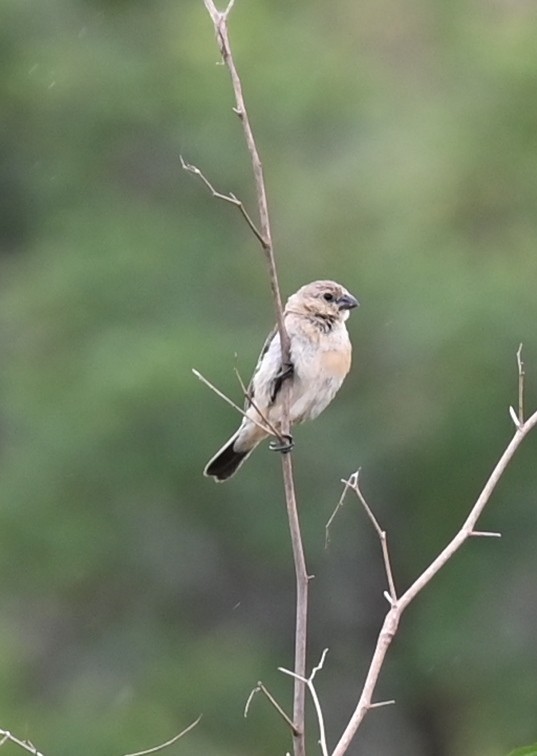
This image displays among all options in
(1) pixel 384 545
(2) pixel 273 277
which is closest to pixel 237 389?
(2) pixel 273 277

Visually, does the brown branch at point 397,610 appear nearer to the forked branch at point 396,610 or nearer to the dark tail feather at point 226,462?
the forked branch at point 396,610

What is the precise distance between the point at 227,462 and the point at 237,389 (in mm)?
4630

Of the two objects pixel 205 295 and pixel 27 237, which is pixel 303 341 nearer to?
pixel 205 295

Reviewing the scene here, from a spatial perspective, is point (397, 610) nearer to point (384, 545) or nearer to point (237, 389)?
point (384, 545)

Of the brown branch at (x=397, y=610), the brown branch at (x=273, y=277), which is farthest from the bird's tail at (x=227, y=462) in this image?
the brown branch at (x=397, y=610)

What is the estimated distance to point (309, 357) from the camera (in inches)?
200

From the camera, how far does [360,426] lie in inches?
457

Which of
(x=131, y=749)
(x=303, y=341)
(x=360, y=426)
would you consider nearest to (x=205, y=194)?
(x=360, y=426)

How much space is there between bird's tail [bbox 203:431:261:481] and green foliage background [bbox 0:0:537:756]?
471 cm

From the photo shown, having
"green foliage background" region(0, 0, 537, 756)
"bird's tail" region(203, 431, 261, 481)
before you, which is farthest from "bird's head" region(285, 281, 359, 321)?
"green foliage background" region(0, 0, 537, 756)

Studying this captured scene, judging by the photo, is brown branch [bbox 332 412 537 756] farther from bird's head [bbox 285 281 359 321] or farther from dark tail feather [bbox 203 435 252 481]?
dark tail feather [bbox 203 435 252 481]

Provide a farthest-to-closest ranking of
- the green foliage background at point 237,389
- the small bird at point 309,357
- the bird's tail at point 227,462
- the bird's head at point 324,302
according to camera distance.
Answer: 1. the green foliage background at point 237,389
2. the bird's tail at point 227,462
3. the bird's head at point 324,302
4. the small bird at point 309,357

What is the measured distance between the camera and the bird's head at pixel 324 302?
17.3 ft

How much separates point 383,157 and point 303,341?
7.24 m
